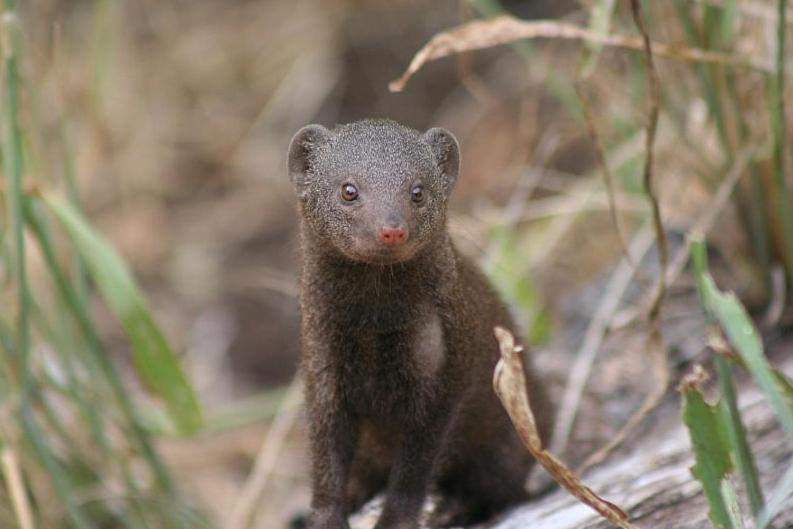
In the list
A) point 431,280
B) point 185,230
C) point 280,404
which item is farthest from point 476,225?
point 185,230

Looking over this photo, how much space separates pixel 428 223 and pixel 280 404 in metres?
1.73

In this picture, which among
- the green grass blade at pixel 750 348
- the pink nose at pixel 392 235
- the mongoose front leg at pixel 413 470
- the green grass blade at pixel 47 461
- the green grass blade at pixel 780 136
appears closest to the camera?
the green grass blade at pixel 750 348

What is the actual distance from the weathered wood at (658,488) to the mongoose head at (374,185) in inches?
31.7

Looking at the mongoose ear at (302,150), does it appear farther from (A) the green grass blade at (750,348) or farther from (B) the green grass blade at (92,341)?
(A) the green grass blade at (750,348)

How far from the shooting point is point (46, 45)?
7.38 metres

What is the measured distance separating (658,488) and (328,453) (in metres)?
0.85

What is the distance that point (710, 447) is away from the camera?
2.18 m

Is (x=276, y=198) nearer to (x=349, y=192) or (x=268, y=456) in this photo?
(x=268, y=456)

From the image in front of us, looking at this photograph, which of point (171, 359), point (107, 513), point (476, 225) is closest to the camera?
point (171, 359)

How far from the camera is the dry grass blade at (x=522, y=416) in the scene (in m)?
2.28

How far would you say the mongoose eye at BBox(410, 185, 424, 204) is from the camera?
259cm

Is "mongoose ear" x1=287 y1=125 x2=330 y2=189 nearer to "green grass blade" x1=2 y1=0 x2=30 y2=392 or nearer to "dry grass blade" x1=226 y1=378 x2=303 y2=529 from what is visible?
"green grass blade" x1=2 y1=0 x2=30 y2=392

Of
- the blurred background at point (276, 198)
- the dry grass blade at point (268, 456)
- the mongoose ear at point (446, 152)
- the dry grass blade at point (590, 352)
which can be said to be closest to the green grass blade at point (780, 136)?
the blurred background at point (276, 198)

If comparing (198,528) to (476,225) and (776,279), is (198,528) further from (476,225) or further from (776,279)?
(776,279)
